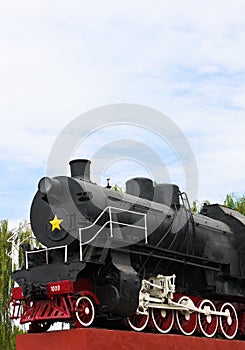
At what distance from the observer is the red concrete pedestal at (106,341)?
14.3 m

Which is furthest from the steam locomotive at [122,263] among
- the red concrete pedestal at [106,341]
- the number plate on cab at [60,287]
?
the red concrete pedestal at [106,341]

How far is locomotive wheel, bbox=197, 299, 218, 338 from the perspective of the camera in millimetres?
17766

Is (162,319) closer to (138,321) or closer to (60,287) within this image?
(138,321)

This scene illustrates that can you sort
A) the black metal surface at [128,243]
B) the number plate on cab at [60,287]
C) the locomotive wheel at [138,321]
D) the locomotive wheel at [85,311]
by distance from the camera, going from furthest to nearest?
1. the locomotive wheel at [138,321]
2. the black metal surface at [128,243]
3. the locomotive wheel at [85,311]
4. the number plate on cab at [60,287]

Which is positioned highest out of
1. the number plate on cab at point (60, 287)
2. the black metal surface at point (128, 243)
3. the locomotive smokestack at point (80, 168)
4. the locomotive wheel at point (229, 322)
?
the locomotive smokestack at point (80, 168)

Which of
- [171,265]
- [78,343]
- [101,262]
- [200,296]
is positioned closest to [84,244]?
[101,262]

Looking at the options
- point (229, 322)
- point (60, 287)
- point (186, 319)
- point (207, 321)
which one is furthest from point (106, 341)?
point (229, 322)

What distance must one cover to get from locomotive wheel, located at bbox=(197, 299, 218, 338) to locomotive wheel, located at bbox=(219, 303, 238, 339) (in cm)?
34

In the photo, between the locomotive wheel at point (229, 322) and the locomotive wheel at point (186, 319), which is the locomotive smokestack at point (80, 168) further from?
the locomotive wheel at point (229, 322)

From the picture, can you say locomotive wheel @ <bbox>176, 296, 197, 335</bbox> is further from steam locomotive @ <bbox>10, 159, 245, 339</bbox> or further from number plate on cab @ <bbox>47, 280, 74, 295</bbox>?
number plate on cab @ <bbox>47, 280, 74, 295</bbox>

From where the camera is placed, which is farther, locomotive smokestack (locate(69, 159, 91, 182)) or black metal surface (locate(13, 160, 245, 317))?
locomotive smokestack (locate(69, 159, 91, 182))

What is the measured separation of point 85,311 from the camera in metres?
15.0

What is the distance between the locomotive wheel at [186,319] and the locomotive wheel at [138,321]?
129cm

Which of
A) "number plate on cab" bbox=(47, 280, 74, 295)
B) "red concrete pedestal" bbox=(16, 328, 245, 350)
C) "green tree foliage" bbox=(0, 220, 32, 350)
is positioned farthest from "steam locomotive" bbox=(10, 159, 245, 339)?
"green tree foliage" bbox=(0, 220, 32, 350)
